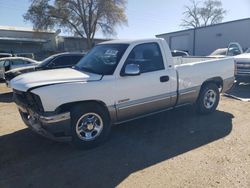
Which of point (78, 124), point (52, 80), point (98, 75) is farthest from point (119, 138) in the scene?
point (52, 80)

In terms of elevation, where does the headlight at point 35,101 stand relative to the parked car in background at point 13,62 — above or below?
below

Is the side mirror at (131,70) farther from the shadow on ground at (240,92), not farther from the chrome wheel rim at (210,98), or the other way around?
the shadow on ground at (240,92)

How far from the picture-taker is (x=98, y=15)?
38375 mm

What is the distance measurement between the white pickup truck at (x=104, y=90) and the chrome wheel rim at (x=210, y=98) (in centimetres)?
44

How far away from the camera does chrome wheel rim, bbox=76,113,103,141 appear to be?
456cm

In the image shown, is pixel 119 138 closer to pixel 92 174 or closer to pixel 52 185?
pixel 92 174

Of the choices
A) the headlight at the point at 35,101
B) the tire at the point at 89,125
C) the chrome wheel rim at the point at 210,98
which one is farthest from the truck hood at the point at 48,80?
the chrome wheel rim at the point at 210,98

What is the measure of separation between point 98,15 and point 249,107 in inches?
1345

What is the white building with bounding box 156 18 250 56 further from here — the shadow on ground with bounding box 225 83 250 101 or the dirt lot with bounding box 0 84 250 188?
the dirt lot with bounding box 0 84 250 188

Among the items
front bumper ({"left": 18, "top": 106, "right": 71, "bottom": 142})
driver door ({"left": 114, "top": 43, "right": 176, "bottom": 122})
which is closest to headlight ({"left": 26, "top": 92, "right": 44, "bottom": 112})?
front bumper ({"left": 18, "top": 106, "right": 71, "bottom": 142})

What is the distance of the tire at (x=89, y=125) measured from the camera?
4.45 metres

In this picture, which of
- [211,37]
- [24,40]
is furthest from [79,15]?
[211,37]

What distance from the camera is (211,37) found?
103 ft

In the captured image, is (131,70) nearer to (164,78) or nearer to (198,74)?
(164,78)
